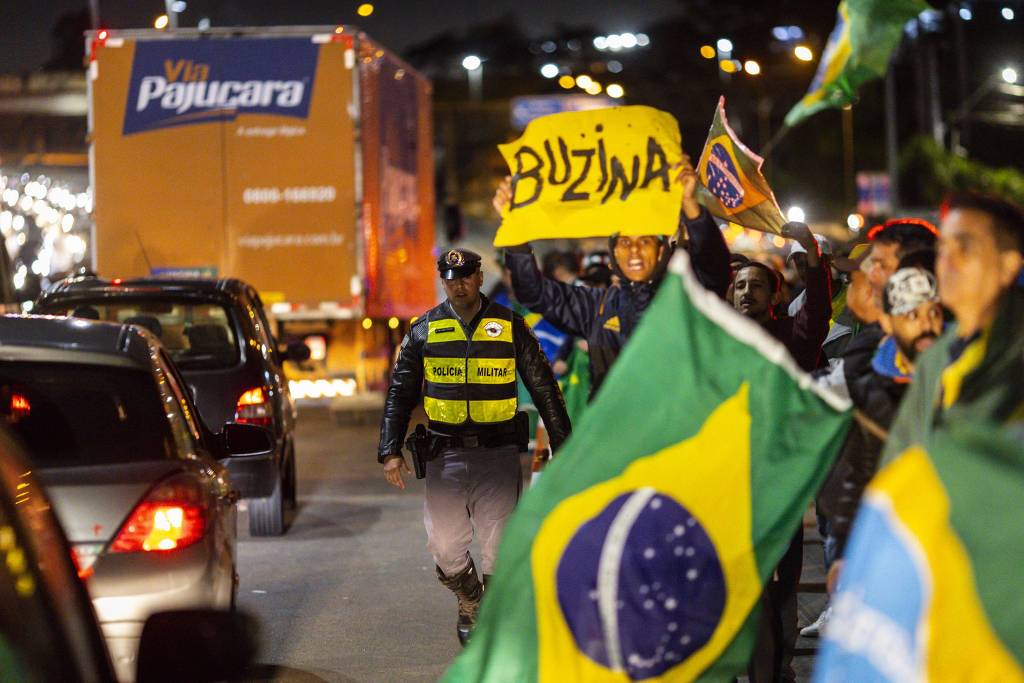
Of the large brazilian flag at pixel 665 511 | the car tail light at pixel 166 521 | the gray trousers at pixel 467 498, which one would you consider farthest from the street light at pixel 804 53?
the large brazilian flag at pixel 665 511

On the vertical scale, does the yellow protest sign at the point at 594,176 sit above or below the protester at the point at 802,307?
above

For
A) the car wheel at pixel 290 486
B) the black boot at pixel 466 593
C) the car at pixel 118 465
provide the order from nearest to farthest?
the car at pixel 118 465, the black boot at pixel 466 593, the car wheel at pixel 290 486

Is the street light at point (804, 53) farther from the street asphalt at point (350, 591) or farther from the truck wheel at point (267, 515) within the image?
the truck wheel at point (267, 515)

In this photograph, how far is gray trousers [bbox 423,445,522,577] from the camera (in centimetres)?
743

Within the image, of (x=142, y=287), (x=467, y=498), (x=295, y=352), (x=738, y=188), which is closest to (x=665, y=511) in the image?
(x=467, y=498)

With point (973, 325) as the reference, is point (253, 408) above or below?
below

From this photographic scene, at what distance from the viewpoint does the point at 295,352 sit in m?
12.2

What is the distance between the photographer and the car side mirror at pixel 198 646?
3.72 m

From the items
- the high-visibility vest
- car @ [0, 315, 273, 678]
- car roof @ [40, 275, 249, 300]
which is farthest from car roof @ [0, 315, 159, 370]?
car roof @ [40, 275, 249, 300]

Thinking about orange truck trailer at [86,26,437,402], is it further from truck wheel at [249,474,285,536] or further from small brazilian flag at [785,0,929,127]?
small brazilian flag at [785,0,929,127]

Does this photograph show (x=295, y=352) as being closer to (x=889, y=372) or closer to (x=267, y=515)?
(x=267, y=515)

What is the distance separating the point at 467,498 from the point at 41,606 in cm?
457

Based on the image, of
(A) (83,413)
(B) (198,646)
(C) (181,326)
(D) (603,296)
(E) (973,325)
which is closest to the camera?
(B) (198,646)

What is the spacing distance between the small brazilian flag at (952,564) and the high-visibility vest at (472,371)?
4.47 meters
